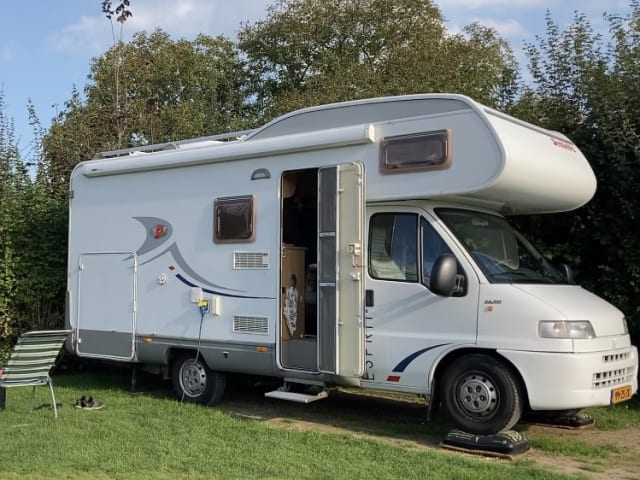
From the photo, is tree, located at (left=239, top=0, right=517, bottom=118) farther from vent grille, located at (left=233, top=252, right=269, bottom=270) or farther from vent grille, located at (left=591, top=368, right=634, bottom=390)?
vent grille, located at (left=591, top=368, right=634, bottom=390)

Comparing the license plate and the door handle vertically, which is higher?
the door handle

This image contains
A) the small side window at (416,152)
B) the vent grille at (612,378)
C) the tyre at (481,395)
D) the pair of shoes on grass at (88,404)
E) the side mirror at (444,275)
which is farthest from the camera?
the pair of shoes on grass at (88,404)

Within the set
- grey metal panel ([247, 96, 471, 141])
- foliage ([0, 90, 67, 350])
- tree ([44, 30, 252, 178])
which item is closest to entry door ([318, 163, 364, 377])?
grey metal panel ([247, 96, 471, 141])

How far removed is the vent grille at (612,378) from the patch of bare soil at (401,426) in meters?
0.65

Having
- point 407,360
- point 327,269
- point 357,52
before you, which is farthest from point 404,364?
point 357,52

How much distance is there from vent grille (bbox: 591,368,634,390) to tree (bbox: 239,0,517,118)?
1399 centimetres

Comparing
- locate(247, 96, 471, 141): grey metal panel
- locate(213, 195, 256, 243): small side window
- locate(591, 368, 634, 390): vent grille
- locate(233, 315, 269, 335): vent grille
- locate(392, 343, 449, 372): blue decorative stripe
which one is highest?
locate(247, 96, 471, 141): grey metal panel

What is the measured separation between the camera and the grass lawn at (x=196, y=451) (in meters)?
5.81

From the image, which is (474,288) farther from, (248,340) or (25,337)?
(25,337)

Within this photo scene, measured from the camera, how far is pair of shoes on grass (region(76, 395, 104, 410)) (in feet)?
27.6

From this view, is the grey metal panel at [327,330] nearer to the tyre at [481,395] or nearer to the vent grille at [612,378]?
the tyre at [481,395]

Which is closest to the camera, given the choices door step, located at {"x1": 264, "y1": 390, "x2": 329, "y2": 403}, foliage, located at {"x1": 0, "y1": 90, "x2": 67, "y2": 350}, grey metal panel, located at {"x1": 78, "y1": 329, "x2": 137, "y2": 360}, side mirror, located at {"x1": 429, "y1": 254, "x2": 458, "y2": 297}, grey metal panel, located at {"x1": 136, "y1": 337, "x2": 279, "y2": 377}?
side mirror, located at {"x1": 429, "y1": 254, "x2": 458, "y2": 297}

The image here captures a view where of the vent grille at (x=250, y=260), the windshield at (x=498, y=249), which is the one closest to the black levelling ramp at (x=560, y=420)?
the windshield at (x=498, y=249)

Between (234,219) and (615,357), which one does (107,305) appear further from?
(615,357)
